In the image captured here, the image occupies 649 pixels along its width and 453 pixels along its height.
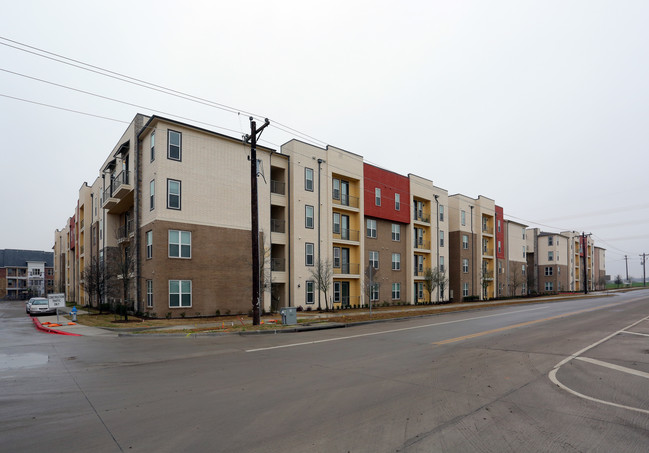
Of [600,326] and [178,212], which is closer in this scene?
[600,326]

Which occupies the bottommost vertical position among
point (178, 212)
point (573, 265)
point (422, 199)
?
point (573, 265)

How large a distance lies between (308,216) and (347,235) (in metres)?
5.01

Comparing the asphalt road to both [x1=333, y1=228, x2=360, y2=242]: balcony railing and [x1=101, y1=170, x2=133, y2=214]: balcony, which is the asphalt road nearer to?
[x1=101, y1=170, x2=133, y2=214]: balcony

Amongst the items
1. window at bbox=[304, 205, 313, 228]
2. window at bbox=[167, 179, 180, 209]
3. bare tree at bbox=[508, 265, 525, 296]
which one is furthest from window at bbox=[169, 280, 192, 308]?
bare tree at bbox=[508, 265, 525, 296]

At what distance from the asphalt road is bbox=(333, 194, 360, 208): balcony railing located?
22274 mm

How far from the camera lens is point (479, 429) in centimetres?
500

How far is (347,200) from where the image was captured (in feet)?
113

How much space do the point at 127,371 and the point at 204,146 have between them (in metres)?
18.8

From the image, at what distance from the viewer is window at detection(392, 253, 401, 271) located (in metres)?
38.8

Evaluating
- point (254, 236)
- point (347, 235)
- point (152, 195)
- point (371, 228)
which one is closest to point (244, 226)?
point (152, 195)

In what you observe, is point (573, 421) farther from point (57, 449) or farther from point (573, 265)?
point (573, 265)

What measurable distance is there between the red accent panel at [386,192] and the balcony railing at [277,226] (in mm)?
9059

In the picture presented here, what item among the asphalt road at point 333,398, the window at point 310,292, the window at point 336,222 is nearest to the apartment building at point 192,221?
the window at point 310,292

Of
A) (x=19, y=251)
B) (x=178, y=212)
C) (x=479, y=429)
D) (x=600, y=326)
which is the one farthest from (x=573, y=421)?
(x=19, y=251)
